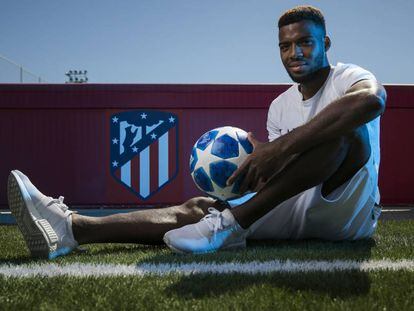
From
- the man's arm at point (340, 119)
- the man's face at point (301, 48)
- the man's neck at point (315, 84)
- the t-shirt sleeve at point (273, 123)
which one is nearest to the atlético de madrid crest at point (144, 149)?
the t-shirt sleeve at point (273, 123)

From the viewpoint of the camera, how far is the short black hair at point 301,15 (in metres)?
2.70

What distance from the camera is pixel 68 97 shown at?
7.85m

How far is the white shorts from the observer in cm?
264

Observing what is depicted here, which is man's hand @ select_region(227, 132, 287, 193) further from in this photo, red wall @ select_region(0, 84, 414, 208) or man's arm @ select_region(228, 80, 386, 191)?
red wall @ select_region(0, 84, 414, 208)

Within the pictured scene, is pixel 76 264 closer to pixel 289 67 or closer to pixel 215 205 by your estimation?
pixel 215 205

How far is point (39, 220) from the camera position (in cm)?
251

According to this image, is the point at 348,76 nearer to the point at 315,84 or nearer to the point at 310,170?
the point at 315,84

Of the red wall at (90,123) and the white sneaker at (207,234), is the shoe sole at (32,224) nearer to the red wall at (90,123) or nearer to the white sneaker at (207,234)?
the white sneaker at (207,234)

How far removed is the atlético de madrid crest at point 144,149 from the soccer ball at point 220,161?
15.1 feet

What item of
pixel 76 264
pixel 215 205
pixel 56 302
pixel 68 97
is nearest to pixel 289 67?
pixel 215 205

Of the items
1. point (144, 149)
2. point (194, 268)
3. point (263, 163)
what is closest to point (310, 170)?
point (263, 163)

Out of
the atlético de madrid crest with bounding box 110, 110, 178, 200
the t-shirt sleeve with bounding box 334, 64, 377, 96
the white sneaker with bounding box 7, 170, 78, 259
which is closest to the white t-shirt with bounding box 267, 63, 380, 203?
the t-shirt sleeve with bounding box 334, 64, 377, 96

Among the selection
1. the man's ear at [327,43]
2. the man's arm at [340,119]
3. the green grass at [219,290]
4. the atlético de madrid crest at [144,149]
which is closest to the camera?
the green grass at [219,290]

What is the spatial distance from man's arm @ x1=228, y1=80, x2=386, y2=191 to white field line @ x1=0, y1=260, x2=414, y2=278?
468mm
